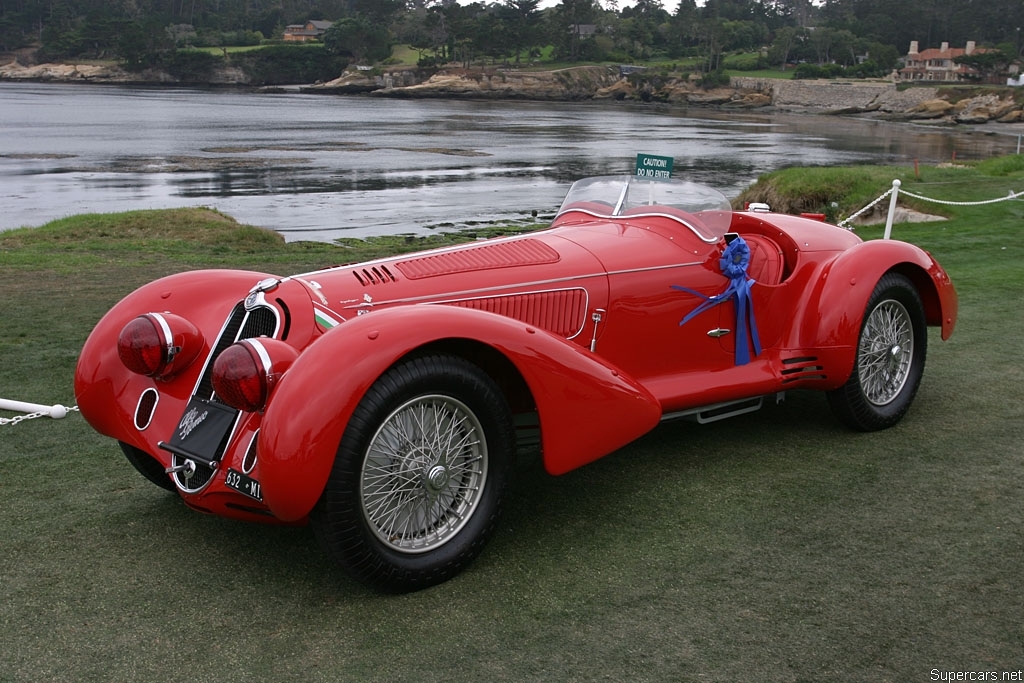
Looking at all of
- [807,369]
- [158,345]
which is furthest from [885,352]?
[158,345]

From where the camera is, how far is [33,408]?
5.87 meters

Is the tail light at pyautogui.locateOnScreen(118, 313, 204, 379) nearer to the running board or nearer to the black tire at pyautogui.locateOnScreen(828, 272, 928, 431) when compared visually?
the running board

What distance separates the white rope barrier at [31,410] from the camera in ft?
18.8

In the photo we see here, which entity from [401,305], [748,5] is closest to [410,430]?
[401,305]

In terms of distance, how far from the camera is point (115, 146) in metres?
47.5

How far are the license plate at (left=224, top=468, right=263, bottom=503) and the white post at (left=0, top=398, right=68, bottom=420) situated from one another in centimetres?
270

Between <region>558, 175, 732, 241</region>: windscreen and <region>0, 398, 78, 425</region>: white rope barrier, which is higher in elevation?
<region>558, 175, 732, 241</region>: windscreen

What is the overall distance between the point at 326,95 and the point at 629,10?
264ft

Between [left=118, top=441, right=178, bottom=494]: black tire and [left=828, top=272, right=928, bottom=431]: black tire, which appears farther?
[left=828, top=272, right=928, bottom=431]: black tire

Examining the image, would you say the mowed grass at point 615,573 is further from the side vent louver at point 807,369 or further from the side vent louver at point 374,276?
the side vent louver at point 374,276

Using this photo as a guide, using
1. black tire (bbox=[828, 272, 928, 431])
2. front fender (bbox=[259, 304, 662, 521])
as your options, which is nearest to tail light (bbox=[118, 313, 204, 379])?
front fender (bbox=[259, 304, 662, 521])

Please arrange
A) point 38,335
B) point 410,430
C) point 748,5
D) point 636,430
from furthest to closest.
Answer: point 748,5 → point 38,335 → point 636,430 → point 410,430

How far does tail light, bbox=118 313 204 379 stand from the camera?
4.14 metres

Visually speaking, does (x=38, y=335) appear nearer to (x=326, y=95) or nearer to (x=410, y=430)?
(x=410, y=430)
